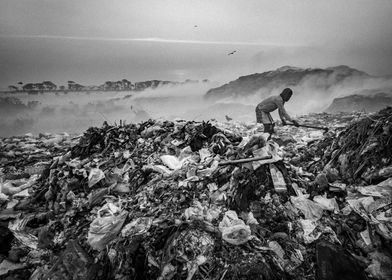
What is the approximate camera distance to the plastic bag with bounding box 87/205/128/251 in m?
1.69

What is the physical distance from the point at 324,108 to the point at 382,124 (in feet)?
26.3

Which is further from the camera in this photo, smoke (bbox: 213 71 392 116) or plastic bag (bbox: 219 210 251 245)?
smoke (bbox: 213 71 392 116)

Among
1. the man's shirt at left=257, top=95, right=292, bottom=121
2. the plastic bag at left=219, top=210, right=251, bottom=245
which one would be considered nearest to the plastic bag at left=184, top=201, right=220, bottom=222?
the plastic bag at left=219, top=210, right=251, bottom=245

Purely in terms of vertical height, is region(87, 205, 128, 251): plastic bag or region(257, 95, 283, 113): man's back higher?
region(257, 95, 283, 113): man's back

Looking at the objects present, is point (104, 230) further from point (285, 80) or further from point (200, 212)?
point (285, 80)

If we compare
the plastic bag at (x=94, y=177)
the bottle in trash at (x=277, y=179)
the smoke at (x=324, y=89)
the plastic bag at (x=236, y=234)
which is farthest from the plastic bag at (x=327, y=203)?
the smoke at (x=324, y=89)

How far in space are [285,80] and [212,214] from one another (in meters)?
10.7

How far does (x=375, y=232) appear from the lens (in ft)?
5.06

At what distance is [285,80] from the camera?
1088 centimetres

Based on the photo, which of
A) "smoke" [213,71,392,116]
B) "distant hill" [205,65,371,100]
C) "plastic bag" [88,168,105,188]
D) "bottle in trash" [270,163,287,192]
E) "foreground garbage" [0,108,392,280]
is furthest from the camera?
"distant hill" [205,65,371,100]

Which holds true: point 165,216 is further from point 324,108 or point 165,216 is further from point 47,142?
point 324,108

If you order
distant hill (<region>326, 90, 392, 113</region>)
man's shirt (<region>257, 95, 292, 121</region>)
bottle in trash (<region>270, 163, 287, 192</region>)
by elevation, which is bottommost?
distant hill (<region>326, 90, 392, 113</region>)

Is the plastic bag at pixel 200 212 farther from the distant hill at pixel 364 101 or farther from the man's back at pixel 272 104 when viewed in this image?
the distant hill at pixel 364 101

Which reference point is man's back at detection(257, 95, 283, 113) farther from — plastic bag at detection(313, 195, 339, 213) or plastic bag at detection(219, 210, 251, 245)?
plastic bag at detection(219, 210, 251, 245)
